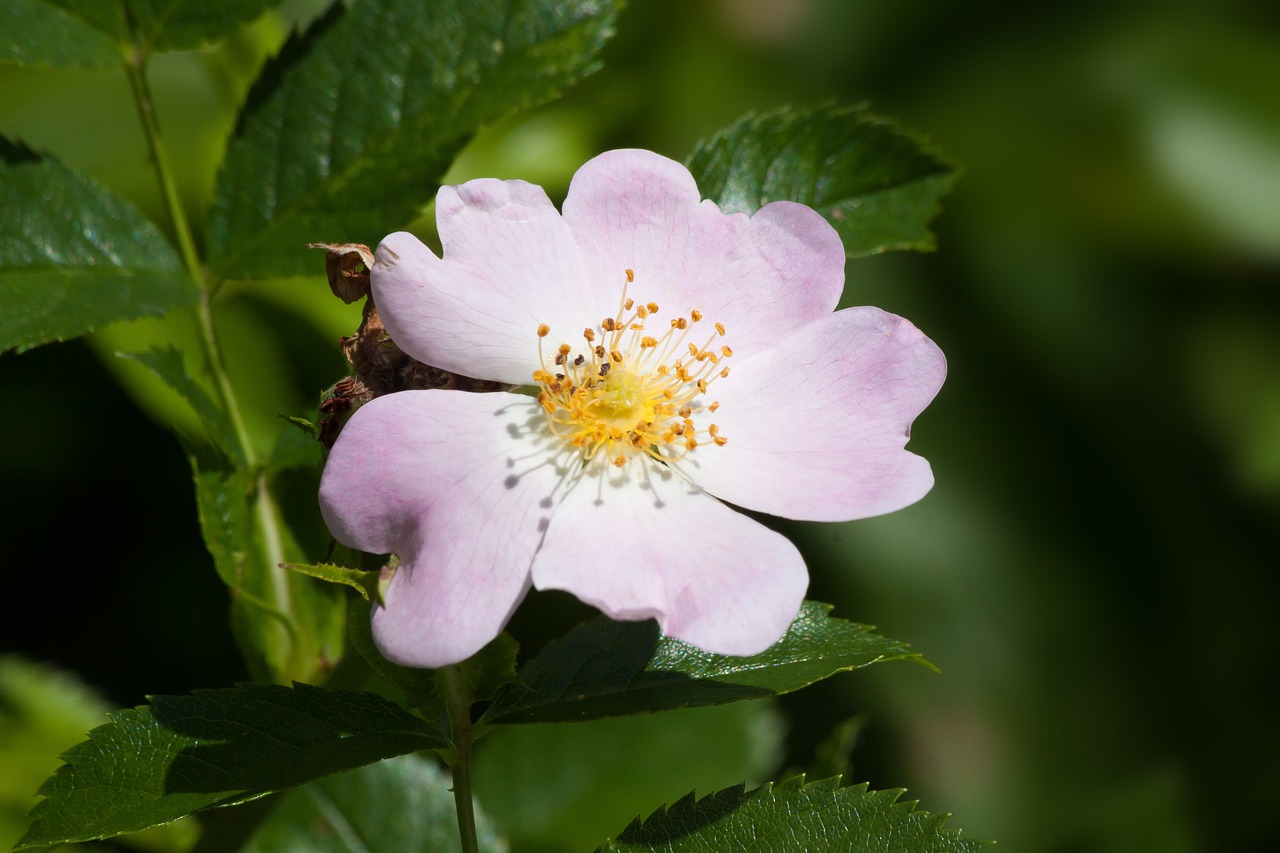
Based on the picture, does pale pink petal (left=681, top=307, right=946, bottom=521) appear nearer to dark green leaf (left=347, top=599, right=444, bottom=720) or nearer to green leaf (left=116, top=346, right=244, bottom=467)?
dark green leaf (left=347, top=599, right=444, bottom=720)

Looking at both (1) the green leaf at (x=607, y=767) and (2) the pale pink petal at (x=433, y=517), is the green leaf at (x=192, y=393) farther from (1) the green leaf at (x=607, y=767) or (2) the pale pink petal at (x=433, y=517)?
(1) the green leaf at (x=607, y=767)

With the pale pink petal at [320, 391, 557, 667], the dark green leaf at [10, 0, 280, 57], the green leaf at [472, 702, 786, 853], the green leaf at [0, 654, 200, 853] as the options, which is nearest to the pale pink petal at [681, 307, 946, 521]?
the pale pink petal at [320, 391, 557, 667]

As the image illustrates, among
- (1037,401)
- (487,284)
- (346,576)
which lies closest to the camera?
(346,576)

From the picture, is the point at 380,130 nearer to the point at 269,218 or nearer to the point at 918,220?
the point at 269,218

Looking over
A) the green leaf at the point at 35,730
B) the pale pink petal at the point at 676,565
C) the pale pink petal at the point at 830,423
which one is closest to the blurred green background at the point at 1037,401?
the green leaf at the point at 35,730

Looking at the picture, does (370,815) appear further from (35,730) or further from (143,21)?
(143,21)

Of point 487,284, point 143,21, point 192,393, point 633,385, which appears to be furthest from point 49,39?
point 633,385
